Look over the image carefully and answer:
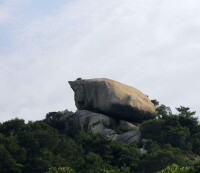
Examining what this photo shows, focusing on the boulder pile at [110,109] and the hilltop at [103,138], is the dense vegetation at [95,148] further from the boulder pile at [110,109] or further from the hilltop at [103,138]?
the boulder pile at [110,109]

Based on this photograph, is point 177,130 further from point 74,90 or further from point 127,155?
point 74,90

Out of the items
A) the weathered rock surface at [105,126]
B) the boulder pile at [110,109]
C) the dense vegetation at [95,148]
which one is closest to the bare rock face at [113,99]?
the boulder pile at [110,109]

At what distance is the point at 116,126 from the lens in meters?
65.6

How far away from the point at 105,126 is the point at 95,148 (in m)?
5.97

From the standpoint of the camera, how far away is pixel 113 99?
63969 mm

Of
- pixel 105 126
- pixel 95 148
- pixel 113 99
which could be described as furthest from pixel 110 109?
pixel 95 148

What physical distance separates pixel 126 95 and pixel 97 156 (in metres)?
11.9

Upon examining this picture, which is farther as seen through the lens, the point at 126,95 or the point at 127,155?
the point at 126,95

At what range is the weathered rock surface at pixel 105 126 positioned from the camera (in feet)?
207

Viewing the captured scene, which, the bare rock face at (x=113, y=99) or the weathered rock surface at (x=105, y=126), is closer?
the weathered rock surface at (x=105, y=126)

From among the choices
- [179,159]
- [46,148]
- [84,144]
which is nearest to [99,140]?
[84,144]

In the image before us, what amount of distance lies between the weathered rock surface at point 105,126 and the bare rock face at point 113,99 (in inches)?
29.0

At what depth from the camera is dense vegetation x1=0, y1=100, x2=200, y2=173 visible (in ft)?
170

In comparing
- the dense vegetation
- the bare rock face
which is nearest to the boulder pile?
the bare rock face
